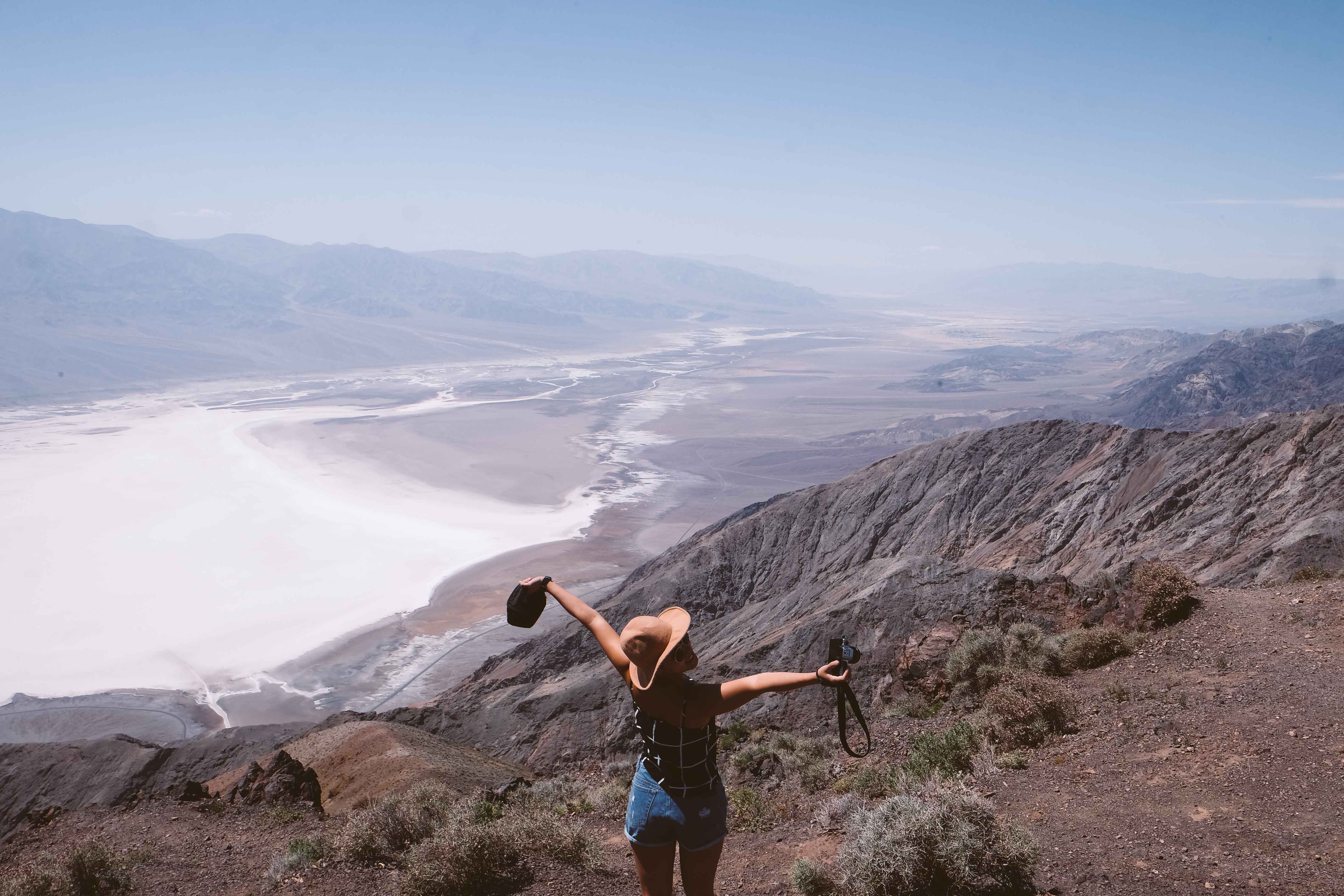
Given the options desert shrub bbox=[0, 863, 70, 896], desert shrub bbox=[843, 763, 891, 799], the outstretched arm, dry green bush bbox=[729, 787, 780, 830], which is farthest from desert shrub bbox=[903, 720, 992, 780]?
desert shrub bbox=[0, 863, 70, 896]

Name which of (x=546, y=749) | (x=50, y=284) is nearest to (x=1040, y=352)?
(x=546, y=749)

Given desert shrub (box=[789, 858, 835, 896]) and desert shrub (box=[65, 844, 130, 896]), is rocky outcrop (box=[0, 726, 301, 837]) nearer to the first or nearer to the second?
desert shrub (box=[65, 844, 130, 896])

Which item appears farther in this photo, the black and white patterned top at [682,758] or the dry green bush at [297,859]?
the dry green bush at [297,859]

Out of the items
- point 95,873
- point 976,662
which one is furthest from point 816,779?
point 95,873

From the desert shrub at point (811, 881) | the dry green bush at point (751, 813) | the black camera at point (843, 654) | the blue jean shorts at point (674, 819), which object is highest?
the black camera at point (843, 654)

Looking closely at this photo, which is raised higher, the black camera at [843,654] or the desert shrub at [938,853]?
the black camera at [843,654]

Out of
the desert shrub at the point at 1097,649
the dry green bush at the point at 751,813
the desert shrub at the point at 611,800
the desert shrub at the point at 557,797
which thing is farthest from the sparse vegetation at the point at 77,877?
the desert shrub at the point at 1097,649

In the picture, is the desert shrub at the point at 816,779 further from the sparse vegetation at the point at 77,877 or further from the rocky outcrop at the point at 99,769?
the rocky outcrop at the point at 99,769
